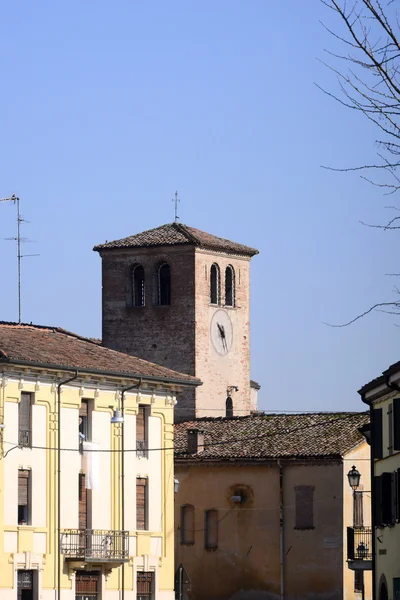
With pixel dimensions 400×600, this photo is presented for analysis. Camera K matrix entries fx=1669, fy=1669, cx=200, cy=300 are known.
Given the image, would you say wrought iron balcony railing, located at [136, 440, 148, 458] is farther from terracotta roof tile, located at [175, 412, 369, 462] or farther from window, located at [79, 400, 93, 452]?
terracotta roof tile, located at [175, 412, 369, 462]

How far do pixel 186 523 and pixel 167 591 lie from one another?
396 inches

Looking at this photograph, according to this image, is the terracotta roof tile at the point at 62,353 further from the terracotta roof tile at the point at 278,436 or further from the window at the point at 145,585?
the terracotta roof tile at the point at 278,436

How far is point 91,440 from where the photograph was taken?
47000mm

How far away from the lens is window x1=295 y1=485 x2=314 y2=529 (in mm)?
56375

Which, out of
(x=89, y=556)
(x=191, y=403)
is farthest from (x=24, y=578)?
(x=191, y=403)

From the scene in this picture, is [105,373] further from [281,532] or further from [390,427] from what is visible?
[281,532]

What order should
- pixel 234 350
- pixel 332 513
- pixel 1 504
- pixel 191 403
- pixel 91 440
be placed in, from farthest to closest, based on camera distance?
1. pixel 234 350
2. pixel 191 403
3. pixel 332 513
4. pixel 91 440
5. pixel 1 504

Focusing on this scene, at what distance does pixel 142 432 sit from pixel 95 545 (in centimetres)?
443

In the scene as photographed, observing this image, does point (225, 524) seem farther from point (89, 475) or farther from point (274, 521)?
point (89, 475)

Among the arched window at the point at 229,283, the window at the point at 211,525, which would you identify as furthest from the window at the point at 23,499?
the arched window at the point at 229,283

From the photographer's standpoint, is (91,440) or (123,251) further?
(123,251)

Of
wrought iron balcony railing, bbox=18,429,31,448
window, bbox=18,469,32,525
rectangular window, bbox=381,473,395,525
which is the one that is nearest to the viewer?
rectangular window, bbox=381,473,395,525

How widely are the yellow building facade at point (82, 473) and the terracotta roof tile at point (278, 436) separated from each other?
25.2 ft

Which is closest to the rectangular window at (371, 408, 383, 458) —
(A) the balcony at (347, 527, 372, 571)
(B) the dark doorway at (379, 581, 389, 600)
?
(B) the dark doorway at (379, 581, 389, 600)
